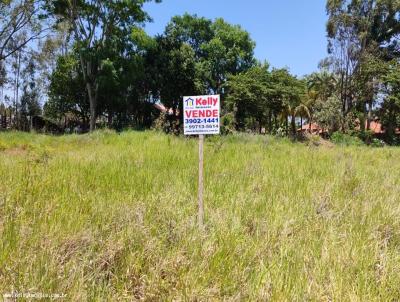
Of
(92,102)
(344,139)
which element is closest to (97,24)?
(92,102)

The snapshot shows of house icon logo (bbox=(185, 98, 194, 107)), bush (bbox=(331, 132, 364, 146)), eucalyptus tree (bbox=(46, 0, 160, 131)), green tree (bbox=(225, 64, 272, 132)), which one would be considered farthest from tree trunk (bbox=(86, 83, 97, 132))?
house icon logo (bbox=(185, 98, 194, 107))

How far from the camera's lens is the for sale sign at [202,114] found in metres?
4.20

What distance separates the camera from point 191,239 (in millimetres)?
3275

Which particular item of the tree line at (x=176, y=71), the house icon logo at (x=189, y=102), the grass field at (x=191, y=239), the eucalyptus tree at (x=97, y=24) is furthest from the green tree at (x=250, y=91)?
the house icon logo at (x=189, y=102)

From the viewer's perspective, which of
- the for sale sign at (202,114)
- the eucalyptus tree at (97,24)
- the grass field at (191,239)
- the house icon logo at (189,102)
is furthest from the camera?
the eucalyptus tree at (97,24)

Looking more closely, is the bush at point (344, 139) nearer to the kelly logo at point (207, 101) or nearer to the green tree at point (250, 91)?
the green tree at point (250, 91)

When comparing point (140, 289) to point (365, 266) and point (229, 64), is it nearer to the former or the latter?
point (365, 266)

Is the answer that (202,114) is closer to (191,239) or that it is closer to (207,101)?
(207,101)

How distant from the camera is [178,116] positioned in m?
34.5

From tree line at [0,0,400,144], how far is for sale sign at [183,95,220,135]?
69.3ft

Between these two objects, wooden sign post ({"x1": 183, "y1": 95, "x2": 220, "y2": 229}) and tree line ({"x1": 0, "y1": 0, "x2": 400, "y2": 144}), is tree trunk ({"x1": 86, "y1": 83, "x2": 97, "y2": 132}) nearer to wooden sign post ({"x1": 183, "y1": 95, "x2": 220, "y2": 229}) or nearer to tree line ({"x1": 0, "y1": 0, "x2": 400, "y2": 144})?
tree line ({"x1": 0, "y1": 0, "x2": 400, "y2": 144})

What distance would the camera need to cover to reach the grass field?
2576 mm

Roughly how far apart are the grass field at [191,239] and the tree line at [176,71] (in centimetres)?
2063

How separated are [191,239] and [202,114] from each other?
5.12 ft
